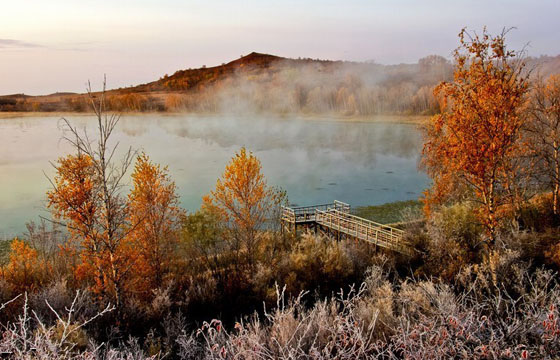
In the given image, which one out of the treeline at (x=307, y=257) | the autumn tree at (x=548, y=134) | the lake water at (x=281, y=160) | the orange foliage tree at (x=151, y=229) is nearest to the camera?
the treeline at (x=307, y=257)

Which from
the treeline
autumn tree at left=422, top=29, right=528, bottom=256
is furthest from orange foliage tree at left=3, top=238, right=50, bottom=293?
autumn tree at left=422, top=29, right=528, bottom=256

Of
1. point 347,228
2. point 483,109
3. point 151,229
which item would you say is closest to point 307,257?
point 347,228

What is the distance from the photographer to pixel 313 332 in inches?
369

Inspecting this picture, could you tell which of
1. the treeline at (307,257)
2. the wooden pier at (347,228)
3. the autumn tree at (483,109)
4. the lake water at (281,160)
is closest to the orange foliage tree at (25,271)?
the treeline at (307,257)

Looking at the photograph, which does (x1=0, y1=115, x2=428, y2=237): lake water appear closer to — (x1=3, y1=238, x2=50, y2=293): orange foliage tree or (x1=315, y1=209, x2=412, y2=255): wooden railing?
(x1=3, y1=238, x2=50, y2=293): orange foliage tree

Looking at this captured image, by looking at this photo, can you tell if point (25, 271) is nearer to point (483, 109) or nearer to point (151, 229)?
point (151, 229)

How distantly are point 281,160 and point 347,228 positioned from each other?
38152mm

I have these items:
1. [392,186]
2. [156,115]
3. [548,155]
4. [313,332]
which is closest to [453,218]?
[548,155]

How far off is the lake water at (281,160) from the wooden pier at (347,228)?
1115cm

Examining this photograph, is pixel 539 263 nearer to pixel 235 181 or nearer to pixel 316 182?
pixel 235 181

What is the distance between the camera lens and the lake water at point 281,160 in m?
42.1

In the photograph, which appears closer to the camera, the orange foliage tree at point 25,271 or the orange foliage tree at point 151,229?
the orange foliage tree at point 25,271

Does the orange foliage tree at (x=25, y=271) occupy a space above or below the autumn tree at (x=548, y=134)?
below

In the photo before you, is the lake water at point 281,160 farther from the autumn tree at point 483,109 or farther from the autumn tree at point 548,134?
the autumn tree at point 548,134
